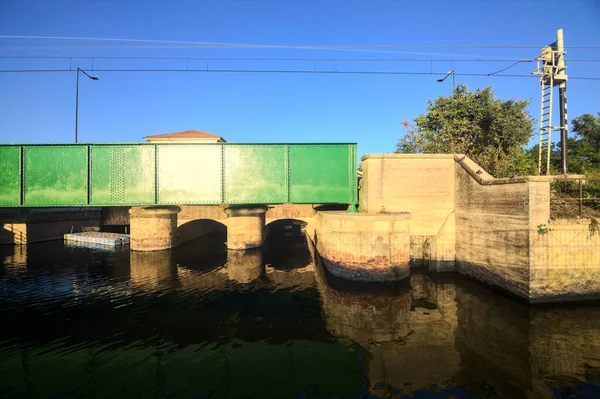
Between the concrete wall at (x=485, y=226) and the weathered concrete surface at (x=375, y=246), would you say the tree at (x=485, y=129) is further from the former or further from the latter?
the weathered concrete surface at (x=375, y=246)

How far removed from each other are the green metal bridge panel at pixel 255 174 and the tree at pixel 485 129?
16.3 m

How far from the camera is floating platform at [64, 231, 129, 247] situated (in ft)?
87.6

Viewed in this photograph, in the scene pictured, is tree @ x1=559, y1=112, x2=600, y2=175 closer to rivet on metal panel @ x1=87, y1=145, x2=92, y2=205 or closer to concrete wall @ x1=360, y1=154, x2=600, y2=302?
concrete wall @ x1=360, y1=154, x2=600, y2=302

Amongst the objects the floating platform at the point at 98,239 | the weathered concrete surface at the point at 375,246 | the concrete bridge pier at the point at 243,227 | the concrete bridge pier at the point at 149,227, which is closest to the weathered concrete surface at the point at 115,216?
the floating platform at the point at 98,239

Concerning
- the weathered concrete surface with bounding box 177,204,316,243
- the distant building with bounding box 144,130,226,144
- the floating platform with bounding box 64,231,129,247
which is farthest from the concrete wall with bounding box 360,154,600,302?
the distant building with bounding box 144,130,226,144

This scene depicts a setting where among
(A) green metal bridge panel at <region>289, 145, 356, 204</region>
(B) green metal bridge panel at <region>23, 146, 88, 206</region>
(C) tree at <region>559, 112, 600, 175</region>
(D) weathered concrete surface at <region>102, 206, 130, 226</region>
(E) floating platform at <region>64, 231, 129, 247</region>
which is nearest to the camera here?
(B) green metal bridge panel at <region>23, 146, 88, 206</region>

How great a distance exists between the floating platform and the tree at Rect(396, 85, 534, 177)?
31036 mm

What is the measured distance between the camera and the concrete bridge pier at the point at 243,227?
2411cm

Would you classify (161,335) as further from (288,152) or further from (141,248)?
(141,248)

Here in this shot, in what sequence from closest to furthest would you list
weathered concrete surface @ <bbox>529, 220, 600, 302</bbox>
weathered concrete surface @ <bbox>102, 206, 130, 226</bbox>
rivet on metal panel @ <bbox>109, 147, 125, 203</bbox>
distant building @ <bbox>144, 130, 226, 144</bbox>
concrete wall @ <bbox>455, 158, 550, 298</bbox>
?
weathered concrete surface @ <bbox>529, 220, 600, 302</bbox>
concrete wall @ <bbox>455, 158, 550, 298</bbox>
rivet on metal panel @ <bbox>109, 147, 125, 203</bbox>
weathered concrete surface @ <bbox>102, 206, 130, 226</bbox>
distant building @ <bbox>144, 130, 226, 144</bbox>

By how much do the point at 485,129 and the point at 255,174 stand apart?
20761 millimetres

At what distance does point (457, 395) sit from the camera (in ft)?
20.8

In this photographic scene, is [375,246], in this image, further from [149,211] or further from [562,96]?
[149,211]

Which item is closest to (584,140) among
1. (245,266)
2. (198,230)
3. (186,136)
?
(245,266)
